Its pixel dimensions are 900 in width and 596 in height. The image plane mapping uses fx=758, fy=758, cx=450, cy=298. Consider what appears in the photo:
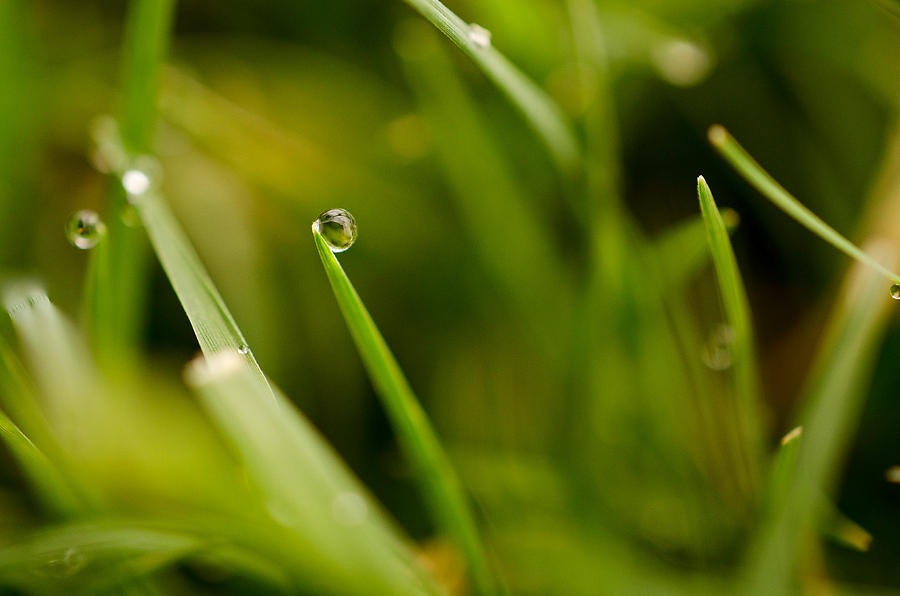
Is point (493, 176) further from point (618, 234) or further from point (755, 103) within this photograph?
point (755, 103)

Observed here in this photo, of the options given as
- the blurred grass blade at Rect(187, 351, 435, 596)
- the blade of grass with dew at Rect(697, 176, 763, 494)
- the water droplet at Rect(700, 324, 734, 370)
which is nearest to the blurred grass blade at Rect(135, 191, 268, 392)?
the blurred grass blade at Rect(187, 351, 435, 596)

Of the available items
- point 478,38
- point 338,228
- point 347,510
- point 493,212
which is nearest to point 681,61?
point 493,212

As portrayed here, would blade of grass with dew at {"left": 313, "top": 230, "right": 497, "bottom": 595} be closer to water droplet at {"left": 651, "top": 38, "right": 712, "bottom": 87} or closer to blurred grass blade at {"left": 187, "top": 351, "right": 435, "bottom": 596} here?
blurred grass blade at {"left": 187, "top": 351, "right": 435, "bottom": 596}

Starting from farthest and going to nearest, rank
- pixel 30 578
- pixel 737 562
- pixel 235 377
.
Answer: pixel 737 562 → pixel 30 578 → pixel 235 377

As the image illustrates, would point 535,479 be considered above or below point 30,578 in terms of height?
above

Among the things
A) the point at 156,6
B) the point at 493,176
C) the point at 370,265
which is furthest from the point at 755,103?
the point at 156,6

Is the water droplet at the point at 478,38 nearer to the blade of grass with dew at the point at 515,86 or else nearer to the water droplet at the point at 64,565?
the blade of grass with dew at the point at 515,86
